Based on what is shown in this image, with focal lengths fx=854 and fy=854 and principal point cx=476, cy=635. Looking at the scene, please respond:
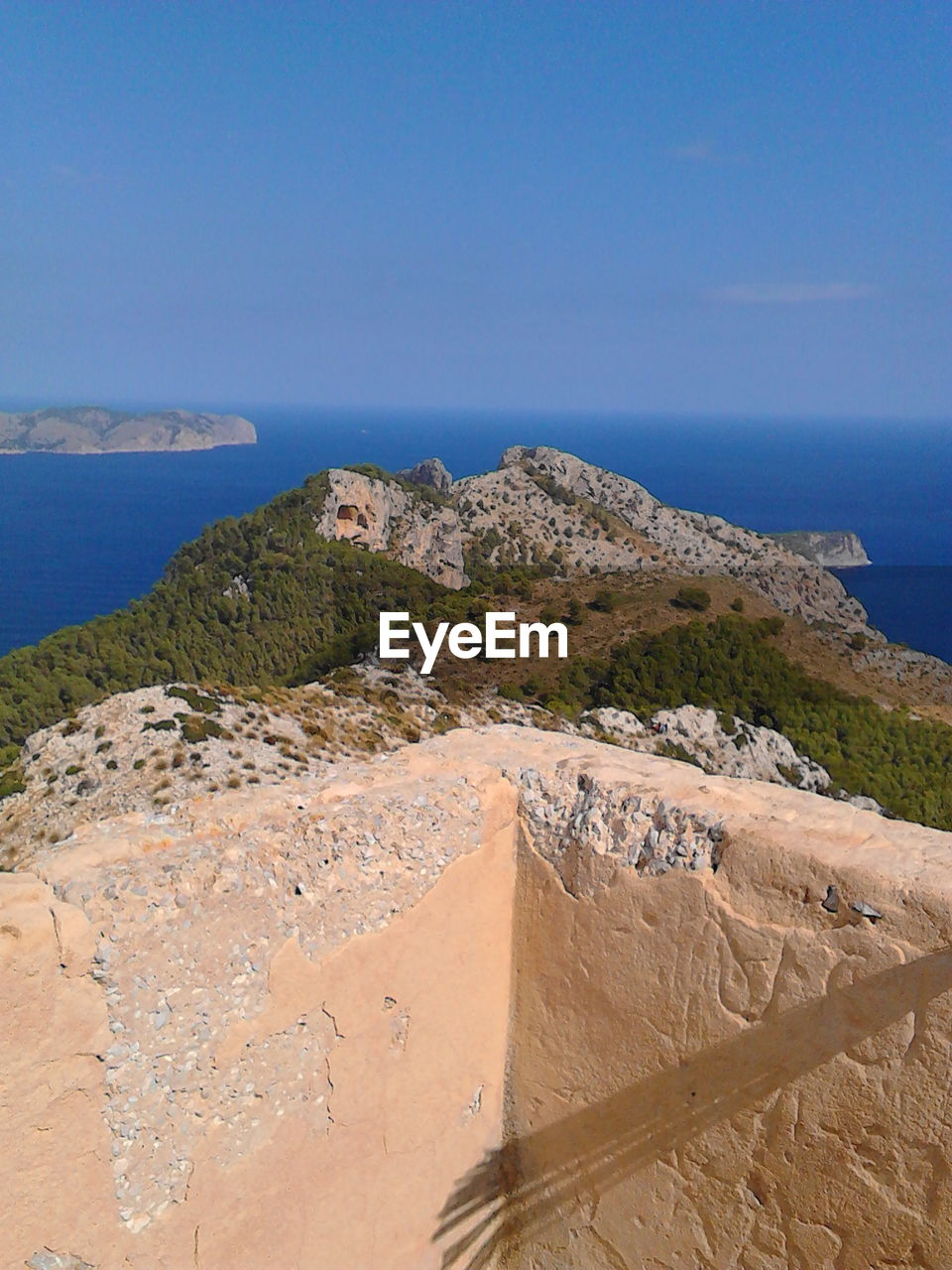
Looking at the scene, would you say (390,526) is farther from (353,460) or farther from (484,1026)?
(353,460)

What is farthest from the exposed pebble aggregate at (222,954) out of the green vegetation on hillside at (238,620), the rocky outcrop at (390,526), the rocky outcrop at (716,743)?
the rocky outcrop at (390,526)

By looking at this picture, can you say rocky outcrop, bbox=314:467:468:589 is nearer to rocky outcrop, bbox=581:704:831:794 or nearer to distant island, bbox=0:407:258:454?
rocky outcrop, bbox=581:704:831:794

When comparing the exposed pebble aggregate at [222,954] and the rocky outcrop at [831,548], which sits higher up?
the exposed pebble aggregate at [222,954]

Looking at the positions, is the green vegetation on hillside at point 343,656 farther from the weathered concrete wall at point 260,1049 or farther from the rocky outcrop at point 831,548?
the rocky outcrop at point 831,548

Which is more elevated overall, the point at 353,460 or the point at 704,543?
the point at 704,543

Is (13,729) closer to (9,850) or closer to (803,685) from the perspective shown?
(9,850)

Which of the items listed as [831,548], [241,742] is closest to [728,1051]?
[241,742]
